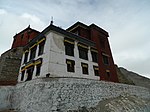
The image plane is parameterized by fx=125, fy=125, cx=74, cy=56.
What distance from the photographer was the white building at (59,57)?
16.8 meters

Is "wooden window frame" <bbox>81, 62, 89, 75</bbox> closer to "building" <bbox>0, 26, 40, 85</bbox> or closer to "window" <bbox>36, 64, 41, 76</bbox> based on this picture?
"window" <bbox>36, 64, 41, 76</bbox>

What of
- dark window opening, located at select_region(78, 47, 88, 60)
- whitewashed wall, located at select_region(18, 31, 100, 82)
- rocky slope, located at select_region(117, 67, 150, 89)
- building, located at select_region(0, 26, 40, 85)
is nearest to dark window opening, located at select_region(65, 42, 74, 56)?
whitewashed wall, located at select_region(18, 31, 100, 82)

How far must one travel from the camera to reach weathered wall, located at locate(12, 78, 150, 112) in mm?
11547

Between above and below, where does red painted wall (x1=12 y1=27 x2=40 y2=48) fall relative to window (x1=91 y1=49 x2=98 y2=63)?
above

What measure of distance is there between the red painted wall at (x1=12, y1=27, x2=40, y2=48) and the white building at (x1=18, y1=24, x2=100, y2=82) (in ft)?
23.6

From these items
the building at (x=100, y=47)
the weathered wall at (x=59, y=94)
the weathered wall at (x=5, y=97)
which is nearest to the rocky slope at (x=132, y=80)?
the building at (x=100, y=47)

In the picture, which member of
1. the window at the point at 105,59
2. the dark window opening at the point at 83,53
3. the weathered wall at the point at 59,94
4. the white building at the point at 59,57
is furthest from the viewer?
the window at the point at 105,59

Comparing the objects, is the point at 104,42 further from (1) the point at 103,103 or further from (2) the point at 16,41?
(2) the point at 16,41

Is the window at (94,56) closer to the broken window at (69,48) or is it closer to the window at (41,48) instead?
the broken window at (69,48)

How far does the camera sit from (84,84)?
45.7ft

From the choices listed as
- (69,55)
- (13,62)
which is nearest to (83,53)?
(69,55)

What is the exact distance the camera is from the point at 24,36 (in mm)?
30359

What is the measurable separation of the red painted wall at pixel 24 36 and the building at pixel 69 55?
20.2 feet

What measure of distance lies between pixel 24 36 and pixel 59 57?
1708cm
